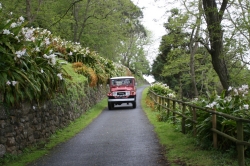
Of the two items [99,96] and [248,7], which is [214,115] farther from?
[99,96]

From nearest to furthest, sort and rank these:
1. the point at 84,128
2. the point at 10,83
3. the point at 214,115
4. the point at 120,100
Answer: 1. the point at 214,115
2. the point at 10,83
3. the point at 84,128
4. the point at 120,100

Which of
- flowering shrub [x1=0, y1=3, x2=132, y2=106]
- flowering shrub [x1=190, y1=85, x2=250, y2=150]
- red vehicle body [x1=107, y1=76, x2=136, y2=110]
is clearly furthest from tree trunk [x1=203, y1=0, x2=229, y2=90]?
red vehicle body [x1=107, y1=76, x2=136, y2=110]

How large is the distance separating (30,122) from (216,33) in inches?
235

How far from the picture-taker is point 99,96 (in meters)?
25.8

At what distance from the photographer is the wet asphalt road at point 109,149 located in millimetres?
7342

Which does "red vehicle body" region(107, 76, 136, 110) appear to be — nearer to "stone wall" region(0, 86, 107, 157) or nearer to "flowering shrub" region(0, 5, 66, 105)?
"stone wall" region(0, 86, 107, 157)

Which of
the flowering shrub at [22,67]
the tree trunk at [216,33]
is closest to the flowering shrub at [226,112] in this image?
the tree trunk at [216,33]

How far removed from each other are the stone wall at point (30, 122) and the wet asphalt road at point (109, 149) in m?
0.80

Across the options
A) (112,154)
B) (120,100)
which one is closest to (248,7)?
(112,154)

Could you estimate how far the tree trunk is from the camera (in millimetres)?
9506

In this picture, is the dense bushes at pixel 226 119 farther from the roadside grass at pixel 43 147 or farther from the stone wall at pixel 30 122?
the stone wall at pixel 30 122

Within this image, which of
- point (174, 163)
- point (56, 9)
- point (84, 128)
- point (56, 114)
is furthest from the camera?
point (56, 9)

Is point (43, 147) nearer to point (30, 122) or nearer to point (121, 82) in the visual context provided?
point (30, 122)

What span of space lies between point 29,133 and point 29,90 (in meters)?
1.25
